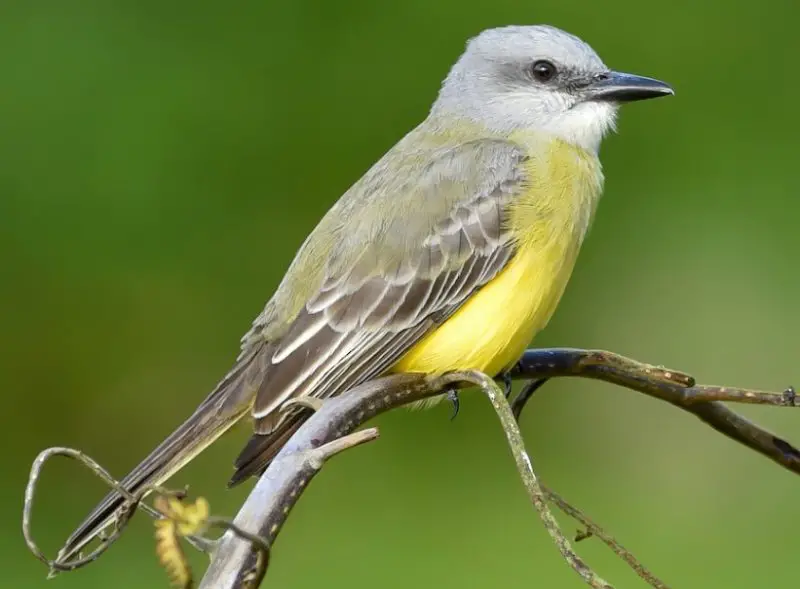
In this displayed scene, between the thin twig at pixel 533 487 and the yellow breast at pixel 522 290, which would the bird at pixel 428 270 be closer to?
the yellow breast at pixel 522 290

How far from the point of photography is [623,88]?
127 inches

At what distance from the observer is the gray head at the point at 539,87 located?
10.7ft

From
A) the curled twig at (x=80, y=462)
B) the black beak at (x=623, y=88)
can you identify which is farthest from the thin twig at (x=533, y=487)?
the black beak at (x=623, y=88)

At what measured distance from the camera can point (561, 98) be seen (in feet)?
11.0

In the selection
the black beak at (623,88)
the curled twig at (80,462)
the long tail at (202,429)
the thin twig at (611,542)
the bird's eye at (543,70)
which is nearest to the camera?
the curled twig at (80,462)

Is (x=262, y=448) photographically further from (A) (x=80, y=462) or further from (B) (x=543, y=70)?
(B) (x=543, y=70)

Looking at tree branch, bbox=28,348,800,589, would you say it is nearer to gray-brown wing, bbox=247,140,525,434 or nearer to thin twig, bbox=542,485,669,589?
thin twig, bbox=542,485,669,589

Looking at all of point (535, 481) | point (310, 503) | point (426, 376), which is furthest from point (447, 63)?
point (535, 481)

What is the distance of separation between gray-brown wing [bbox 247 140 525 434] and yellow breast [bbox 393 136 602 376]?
0.03m

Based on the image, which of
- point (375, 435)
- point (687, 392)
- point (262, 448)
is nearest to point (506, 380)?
point (262, 448)

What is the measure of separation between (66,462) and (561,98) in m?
1.73

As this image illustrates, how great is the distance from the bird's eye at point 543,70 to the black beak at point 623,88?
12 cm

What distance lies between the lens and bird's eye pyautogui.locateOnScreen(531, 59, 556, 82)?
3.38m

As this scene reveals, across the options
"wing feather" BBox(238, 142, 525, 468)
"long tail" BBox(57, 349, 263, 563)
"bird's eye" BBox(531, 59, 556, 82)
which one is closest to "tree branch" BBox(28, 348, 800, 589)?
"wing feather" BBox(238, 142, 525, 468)
